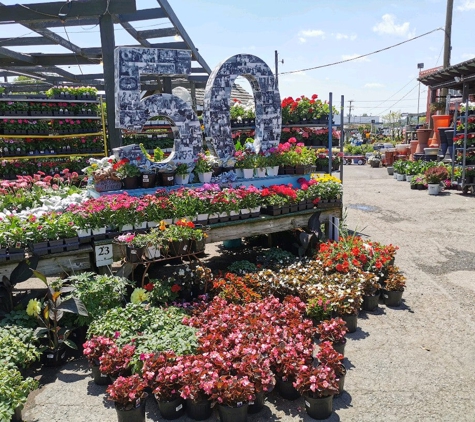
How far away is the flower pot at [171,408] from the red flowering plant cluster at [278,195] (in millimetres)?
3407

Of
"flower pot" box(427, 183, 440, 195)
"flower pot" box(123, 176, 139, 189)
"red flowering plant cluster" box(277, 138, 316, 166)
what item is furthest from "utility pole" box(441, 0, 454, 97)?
"flower pot" box(123, 176, 139, 189)

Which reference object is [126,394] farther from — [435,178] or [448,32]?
[448,32]

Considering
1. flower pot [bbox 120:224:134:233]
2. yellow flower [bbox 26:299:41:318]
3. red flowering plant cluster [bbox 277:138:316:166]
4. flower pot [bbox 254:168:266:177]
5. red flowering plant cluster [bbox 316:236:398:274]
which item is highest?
red flowering plant cluster [bbox 277:138:316:166]

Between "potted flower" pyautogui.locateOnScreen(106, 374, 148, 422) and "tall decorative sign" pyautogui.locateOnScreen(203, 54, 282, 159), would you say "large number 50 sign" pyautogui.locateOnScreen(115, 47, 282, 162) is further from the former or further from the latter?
"potted flower" pyautogui.locateOnScreen(106, 374, 148, 422)

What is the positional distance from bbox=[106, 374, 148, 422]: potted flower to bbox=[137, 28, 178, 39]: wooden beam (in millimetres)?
9166

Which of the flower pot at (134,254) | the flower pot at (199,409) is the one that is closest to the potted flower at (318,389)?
the flower pot at (199,409)

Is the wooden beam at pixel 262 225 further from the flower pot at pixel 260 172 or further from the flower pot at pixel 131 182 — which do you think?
the flower pot at pixel 131 182

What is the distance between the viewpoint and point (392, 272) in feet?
17.3

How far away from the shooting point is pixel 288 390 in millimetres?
3318

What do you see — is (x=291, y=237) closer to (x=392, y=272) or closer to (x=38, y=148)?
(x=392, y=272)

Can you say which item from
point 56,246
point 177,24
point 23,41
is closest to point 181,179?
point 56,246

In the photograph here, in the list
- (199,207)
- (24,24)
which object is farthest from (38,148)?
(199,207)

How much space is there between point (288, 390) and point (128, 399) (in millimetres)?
1209

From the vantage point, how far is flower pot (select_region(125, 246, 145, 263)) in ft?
14.7
